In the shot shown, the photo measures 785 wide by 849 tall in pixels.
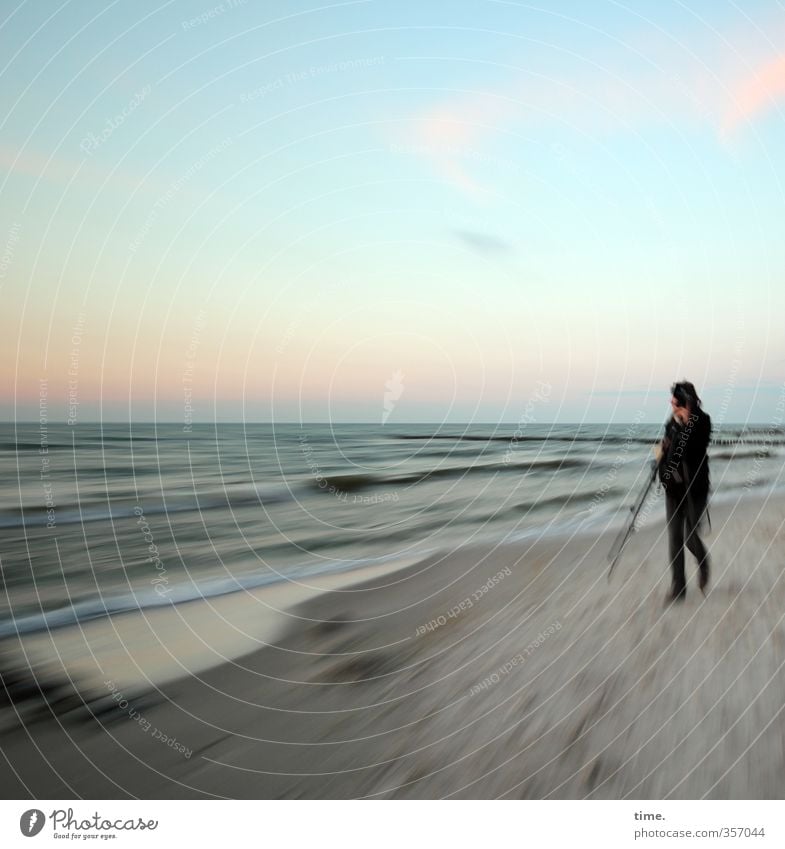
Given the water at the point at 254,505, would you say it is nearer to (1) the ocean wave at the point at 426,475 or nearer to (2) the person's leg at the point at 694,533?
(1) the ocean wave at the point at 426,475

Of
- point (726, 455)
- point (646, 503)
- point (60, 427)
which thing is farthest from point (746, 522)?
point (60, 427)

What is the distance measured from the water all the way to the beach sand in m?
1.87

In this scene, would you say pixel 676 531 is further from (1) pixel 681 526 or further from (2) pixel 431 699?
(2) pixel 431 699

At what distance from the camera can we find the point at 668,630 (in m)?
4.29

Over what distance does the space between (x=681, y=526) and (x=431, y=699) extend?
7.00 ft

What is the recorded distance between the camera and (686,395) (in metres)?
4.43

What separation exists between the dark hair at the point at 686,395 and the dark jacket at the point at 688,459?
0.06 meters

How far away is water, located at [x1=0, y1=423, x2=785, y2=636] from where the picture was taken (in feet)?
25.7

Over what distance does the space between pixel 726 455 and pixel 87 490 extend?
1769 centimetres

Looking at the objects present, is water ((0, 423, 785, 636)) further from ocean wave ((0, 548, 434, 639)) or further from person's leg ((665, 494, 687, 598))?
person's leg ((665, 494, 687, 598))

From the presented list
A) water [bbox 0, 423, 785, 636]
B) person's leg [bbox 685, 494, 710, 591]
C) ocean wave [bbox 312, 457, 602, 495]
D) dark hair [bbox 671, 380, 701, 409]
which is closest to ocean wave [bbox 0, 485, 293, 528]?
water [bbox 0, 423, 785, 636]

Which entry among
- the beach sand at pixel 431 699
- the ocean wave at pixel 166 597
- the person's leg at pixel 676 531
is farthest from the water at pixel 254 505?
the person's leg at pixel 676 531

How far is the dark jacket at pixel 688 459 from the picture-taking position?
443cm

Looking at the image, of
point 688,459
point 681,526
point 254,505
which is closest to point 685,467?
point 688,459
